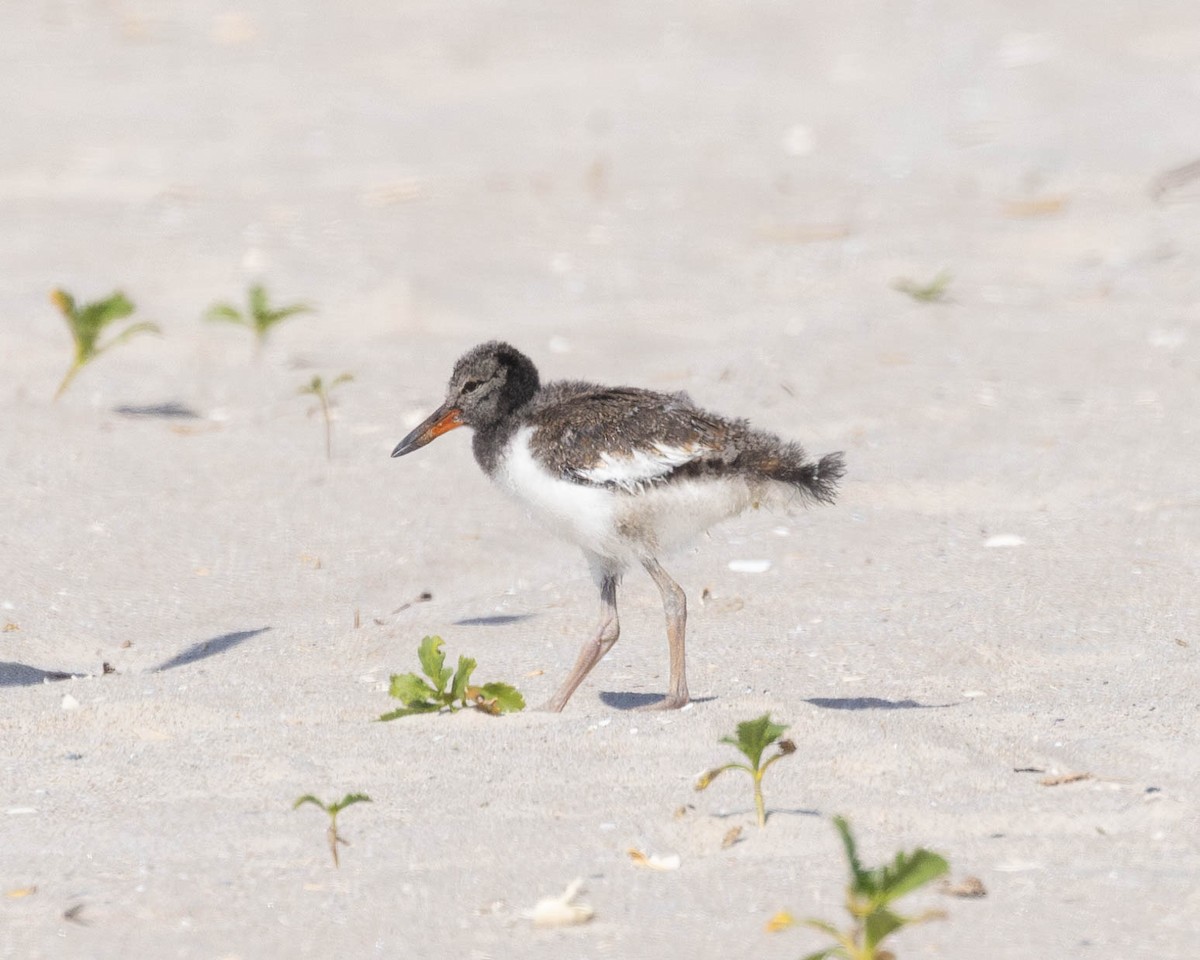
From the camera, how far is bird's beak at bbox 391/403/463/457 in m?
5.47

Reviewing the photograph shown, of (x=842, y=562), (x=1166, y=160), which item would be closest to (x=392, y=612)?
(x=842, y=562)

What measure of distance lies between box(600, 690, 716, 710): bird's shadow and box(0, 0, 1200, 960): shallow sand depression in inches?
1.0

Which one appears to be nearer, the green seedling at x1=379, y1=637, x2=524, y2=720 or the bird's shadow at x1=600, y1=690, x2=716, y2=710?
the green seedling at x1=379, y1=637, x2=524, y2=720

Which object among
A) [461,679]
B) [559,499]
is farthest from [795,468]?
[461,679]

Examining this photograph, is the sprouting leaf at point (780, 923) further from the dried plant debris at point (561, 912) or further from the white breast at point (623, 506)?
the white breast at point (623, 506)

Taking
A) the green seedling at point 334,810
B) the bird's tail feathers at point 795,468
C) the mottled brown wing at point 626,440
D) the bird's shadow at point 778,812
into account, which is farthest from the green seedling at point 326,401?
the bird's shadow at point 778,812

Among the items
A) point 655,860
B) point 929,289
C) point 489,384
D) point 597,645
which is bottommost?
point 655,860

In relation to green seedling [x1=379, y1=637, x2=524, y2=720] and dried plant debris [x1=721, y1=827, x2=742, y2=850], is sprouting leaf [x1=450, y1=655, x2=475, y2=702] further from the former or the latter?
dried plant debris [x1=721, y1=827, x2=742, y2=850]

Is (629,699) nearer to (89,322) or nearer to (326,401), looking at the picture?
(326,401)

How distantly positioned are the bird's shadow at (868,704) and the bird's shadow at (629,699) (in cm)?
32

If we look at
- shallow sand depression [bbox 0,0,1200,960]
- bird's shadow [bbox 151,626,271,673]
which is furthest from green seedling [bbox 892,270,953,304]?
→ bird's shadow [bbox 151,626,271,673]

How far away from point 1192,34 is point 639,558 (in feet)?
39.2

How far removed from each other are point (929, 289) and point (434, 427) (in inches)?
185

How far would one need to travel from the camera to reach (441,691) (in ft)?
16.2
